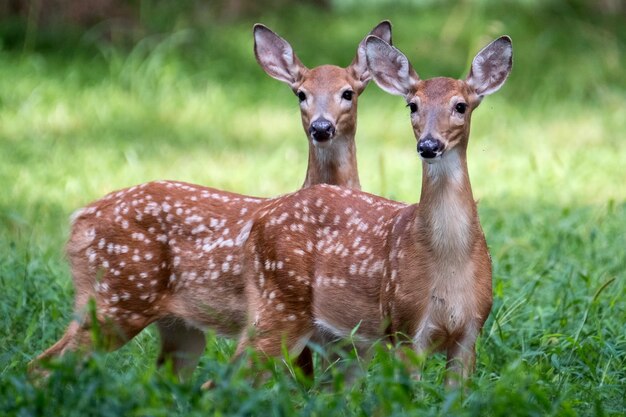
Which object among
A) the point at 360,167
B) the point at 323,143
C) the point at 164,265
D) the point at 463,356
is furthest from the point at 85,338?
the point at 360,167

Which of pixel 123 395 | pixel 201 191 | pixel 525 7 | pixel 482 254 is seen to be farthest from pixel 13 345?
pixel 525 7

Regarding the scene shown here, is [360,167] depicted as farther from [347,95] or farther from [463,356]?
[463,356]

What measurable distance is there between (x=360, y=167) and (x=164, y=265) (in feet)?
14.0

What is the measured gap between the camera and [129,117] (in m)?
10.4

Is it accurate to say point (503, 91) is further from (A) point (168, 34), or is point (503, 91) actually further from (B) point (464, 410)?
(B) point (464, 410)

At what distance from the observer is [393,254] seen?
5.08m

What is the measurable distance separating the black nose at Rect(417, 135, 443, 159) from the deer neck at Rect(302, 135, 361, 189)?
1859mm

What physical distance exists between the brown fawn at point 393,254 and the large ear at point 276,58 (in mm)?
1652

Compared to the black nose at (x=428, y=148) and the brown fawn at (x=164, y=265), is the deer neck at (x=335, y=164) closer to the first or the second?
the brown fawn at (x=164, y=265)

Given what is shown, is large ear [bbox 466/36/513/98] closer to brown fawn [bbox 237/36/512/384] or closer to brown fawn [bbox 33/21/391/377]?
brown fawn [bbox 237/36/512/384]

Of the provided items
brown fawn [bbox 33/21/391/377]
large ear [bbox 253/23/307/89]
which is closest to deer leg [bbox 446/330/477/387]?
brown fawn [bbox 33/21/391/377]

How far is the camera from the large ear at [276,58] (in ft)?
23.5

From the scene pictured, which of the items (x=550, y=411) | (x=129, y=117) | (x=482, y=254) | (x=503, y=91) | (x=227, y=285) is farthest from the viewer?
(x=503, y=91)

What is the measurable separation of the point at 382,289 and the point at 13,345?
1543 millimetres
